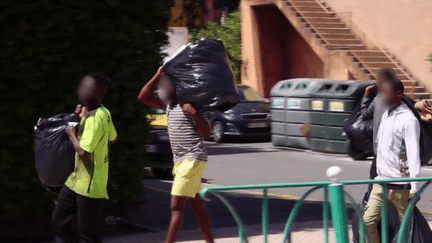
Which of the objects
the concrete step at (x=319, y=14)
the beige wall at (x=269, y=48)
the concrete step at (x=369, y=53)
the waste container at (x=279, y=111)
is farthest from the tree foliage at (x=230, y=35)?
the waste container at (x=279, y=111)

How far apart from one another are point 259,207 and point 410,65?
22313 mm

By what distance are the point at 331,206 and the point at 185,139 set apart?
2.17 meters

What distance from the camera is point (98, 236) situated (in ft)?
24.1

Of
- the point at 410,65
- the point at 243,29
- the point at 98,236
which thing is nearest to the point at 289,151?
the point at 410,65

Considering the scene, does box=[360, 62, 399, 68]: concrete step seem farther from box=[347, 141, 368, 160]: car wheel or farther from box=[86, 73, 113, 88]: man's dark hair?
box=[86, 73, 113, 88]: man's dark hair

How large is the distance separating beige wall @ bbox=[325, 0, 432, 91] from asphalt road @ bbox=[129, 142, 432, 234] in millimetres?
6089

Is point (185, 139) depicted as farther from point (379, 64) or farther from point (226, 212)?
point (379, 64)

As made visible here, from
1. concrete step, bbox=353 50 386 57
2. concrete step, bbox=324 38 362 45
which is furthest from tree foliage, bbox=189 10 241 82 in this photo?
concrete step, bbox=353 50 386 57

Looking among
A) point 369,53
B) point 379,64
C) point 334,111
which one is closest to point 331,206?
point 334,111

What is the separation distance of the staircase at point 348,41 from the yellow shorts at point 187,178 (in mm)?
19911

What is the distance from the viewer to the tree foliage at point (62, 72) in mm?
9148

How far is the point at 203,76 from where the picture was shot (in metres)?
7.92

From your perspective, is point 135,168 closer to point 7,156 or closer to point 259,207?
point 7,156

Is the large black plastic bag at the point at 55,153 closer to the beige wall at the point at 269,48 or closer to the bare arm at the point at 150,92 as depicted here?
the bare arm at the point at 150,92
